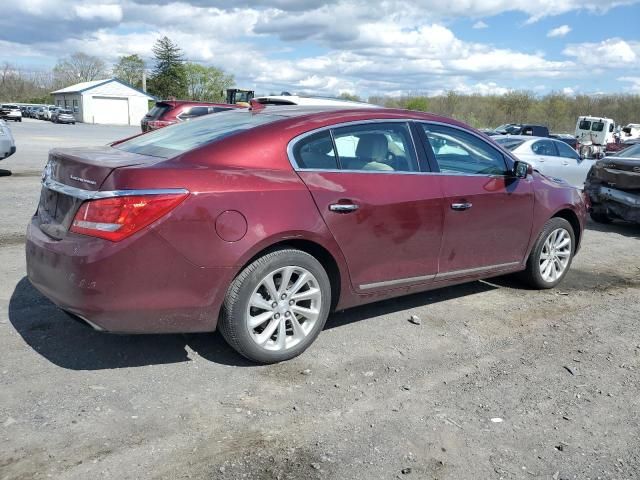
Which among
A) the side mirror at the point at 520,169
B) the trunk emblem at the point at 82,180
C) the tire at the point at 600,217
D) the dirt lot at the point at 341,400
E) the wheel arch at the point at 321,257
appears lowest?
the dirt lot at the point at 341,400

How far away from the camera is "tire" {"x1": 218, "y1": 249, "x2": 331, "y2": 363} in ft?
11.9

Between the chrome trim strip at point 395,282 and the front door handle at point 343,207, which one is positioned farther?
the chrome trim strip at point 395,282

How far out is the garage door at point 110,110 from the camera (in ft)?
222

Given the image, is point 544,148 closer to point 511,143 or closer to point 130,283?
point 511,143

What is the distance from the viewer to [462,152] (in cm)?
499

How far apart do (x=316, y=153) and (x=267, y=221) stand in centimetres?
70

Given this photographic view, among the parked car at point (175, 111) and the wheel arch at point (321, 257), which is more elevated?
the parked car at point (175, 111)

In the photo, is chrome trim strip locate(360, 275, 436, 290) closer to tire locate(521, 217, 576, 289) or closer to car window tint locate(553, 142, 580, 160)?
tire locate(521, 217, 576, 289)

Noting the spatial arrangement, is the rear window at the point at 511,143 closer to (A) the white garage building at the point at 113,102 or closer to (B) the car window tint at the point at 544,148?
(B) the car window tint at the point at 544,148

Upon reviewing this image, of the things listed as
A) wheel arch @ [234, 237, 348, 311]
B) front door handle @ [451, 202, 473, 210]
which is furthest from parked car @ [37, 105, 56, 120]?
wheel arch @ [234, 237, 348, 311]

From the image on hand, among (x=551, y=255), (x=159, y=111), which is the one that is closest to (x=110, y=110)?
(x=159, y=111)

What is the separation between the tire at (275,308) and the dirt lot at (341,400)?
14cm

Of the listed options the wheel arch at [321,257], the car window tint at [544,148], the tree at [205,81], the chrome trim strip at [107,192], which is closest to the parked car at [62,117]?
the tree at [205,81]

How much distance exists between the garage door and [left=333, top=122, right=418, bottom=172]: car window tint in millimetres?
68110
